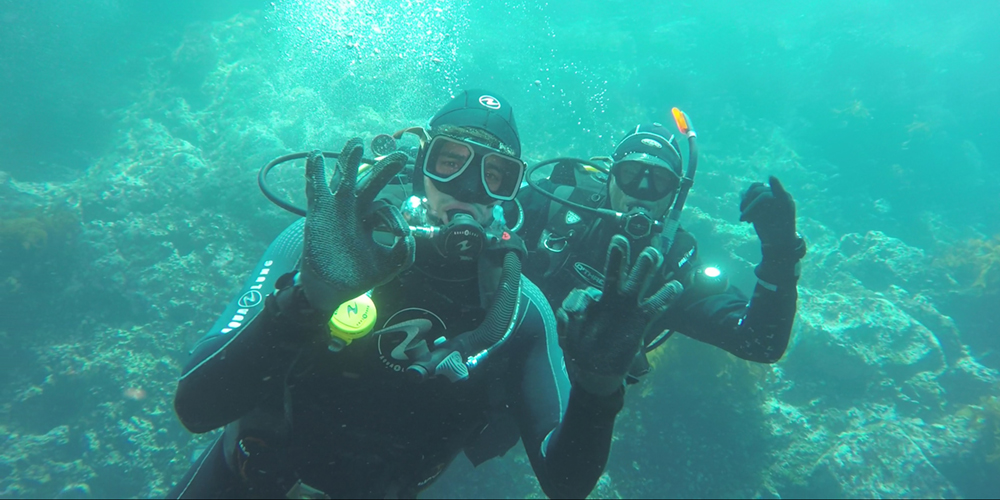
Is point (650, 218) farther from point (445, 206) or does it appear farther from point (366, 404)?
point (366, 404)

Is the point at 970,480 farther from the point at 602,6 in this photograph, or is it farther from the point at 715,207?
the point at 602,6

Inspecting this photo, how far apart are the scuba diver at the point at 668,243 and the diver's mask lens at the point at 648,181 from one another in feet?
0.03

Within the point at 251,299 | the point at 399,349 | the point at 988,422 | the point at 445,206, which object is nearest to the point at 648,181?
the point at 445,206

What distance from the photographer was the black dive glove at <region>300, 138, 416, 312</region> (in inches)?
55.0

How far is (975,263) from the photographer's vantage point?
12.3 meters

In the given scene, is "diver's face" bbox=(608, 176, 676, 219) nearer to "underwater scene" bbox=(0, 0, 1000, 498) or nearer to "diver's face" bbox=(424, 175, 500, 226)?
"underwater scene" bbox=(0, 0, 1000, 498)

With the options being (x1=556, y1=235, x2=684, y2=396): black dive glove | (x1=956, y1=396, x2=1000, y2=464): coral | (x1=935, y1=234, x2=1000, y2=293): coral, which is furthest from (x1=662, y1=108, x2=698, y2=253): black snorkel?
(x1=935, y1=234, x2=1000, y2=293): coral

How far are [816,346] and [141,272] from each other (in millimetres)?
15871

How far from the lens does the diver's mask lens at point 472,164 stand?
2268mm

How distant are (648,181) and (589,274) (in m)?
1.23

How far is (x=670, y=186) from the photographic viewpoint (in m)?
4.38

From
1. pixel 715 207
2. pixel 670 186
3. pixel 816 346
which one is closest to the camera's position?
pixel 670 186

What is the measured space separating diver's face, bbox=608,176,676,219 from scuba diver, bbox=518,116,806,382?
1 centimetres

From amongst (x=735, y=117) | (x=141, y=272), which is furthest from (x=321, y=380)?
(x=735, y=117)
